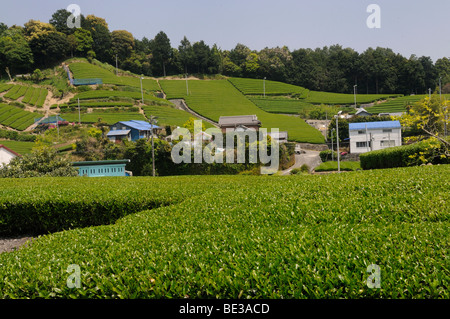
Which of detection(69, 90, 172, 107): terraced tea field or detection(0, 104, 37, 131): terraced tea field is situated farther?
detection(69, 90, 172, 107): terraced tea field

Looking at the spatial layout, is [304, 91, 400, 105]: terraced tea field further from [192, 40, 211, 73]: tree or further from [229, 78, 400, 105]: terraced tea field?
[192, 40, 211, 73]: tree

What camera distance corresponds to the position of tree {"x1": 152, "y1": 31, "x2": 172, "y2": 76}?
3570 inches

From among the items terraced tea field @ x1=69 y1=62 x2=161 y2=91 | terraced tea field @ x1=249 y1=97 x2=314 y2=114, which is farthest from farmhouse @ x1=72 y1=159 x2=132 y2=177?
terraced tea field @ x1=69 y1=62 x2=161 y2=91

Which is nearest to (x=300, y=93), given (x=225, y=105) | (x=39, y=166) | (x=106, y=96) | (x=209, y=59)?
(x=225, y=105)

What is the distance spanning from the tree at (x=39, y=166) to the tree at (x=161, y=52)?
7529cm

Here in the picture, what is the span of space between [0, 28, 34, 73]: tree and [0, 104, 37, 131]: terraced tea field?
68.2 ft

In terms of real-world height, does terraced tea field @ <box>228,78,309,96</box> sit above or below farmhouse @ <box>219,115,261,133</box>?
above

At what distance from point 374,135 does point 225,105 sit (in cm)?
3531

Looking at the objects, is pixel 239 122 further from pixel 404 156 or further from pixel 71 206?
pixel 71 206

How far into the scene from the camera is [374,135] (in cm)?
4216

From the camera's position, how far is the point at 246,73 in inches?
3878
